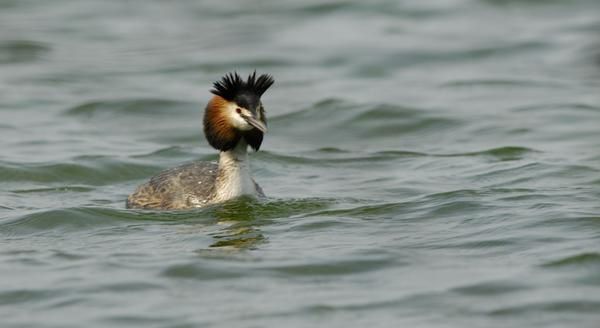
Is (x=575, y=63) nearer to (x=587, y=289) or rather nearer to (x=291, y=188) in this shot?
(x=291, y=188)

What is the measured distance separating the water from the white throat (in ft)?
0.58

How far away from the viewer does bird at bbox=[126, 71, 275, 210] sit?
13.4m

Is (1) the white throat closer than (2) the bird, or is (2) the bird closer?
(2) the bird

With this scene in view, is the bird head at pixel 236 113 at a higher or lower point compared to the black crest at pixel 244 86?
lower

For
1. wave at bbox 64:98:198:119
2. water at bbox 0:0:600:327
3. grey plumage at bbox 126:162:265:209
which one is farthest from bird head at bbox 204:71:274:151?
wave at bbox 64:98:198:119

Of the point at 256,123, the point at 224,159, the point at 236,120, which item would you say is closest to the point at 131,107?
the point at 224,159

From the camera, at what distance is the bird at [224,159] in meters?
13.4

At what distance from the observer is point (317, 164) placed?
17.4 metres

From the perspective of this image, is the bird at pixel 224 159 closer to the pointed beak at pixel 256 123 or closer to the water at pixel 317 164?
the pointed beak at pixel 256 123

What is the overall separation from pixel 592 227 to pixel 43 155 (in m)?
7.23

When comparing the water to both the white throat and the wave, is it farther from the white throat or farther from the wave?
the white throat

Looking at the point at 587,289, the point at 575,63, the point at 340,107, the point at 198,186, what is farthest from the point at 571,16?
the point at 587,289

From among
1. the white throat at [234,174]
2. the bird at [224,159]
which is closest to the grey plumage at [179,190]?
the bird at [224,159]

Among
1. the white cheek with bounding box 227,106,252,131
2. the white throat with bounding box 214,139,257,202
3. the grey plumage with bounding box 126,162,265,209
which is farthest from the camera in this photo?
the grey plumage with bounding box 126,162,265,209
